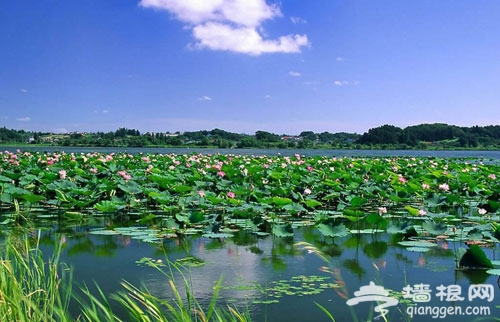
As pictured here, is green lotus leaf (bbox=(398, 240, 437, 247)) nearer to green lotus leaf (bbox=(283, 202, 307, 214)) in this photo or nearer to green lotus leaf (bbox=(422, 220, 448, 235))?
green lotus leaf (bbox=(422, 220, 448, 235))

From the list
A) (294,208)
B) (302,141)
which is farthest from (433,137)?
(294,208)

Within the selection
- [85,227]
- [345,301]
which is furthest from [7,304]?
[85,227]

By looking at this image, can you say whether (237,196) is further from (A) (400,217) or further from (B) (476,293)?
(B) (476,293)

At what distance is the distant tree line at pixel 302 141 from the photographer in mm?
67812

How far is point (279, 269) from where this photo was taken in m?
4.32

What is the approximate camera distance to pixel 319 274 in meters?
4.15

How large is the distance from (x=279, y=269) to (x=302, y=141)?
7675cm

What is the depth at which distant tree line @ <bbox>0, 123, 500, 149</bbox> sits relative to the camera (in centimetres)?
6781

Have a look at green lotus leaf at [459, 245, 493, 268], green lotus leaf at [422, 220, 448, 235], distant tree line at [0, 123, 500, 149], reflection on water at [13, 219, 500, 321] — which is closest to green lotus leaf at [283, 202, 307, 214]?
reflection on water at [13, 219, 500, 321]

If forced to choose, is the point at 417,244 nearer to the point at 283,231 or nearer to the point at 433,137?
the point at 283,231

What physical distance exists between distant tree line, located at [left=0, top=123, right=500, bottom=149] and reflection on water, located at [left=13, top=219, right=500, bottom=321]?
198 ft

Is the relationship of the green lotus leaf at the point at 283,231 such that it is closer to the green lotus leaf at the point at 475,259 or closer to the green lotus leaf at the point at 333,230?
the green lotus leaf at the point at 333,230

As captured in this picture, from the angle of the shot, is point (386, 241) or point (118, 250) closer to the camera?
point (118, 250)

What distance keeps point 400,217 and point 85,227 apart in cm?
444
